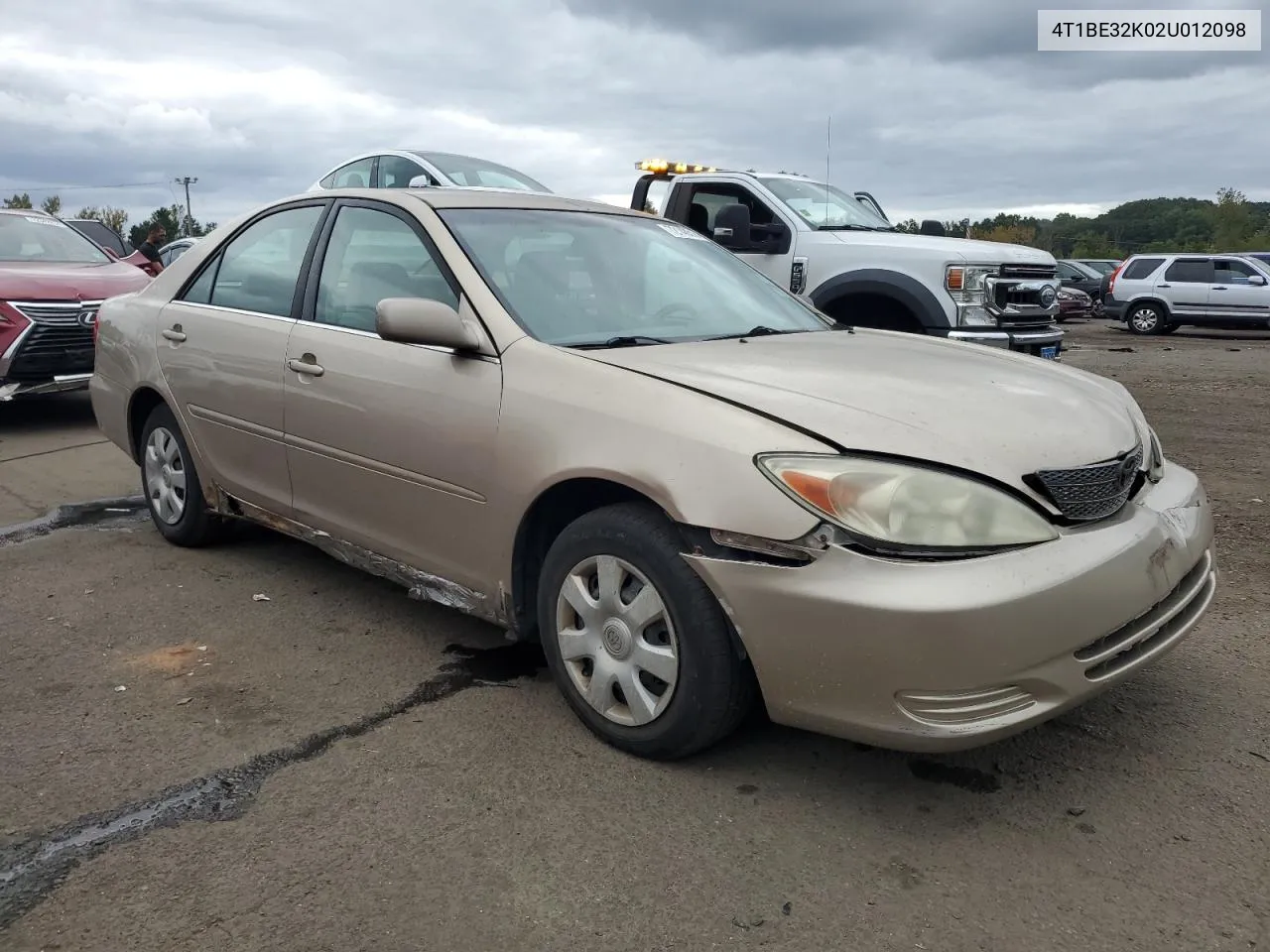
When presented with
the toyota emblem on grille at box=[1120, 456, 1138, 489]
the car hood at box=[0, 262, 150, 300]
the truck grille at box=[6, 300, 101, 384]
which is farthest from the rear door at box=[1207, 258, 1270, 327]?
the toyota emblem on grille at box=[1120, 456, 1138, 489]

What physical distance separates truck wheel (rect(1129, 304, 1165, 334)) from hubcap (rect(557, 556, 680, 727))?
2098 centimetres

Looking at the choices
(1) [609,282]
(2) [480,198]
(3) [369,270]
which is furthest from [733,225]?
(3) [369,270]

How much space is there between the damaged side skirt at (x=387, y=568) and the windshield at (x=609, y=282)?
2.80 ft

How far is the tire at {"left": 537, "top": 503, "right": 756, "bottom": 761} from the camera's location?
8.66ft

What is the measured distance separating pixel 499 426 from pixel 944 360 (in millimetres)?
1406

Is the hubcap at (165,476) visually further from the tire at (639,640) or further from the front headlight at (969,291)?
the front headlight at (969,291)

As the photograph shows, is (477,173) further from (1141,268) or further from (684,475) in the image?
(1141,268)

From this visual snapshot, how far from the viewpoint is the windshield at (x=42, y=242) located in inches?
348

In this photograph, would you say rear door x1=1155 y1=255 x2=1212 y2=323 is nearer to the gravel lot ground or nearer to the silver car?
the silver car

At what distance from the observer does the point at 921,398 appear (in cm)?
280

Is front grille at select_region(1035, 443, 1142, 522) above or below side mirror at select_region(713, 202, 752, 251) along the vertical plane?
below

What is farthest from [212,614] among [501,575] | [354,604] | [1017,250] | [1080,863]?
[1017,250]

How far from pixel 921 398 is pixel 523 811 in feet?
4.88

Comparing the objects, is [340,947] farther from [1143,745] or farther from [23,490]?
[23,490]
